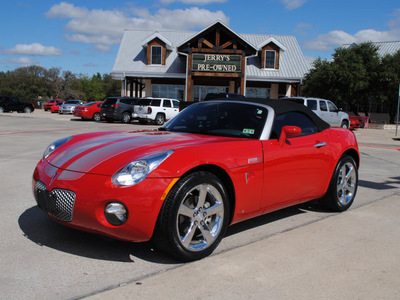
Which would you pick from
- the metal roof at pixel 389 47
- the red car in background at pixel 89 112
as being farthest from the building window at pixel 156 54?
the metal roof at pixel 389 47

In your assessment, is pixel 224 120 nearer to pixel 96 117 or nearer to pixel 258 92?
pixel 96 117

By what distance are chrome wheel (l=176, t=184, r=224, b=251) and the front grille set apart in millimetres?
882

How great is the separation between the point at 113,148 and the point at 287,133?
1.78m

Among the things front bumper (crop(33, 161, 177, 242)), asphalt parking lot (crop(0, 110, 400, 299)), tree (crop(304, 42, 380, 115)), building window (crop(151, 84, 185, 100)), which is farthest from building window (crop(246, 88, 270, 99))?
front bumper (crop(33, 161, 177, 242))

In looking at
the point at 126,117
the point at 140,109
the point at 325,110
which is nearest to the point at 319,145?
the point at 325,110

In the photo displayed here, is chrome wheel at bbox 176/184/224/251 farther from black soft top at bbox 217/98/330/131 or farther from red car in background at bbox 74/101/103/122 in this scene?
red car in background at bbox 74/101/103/122

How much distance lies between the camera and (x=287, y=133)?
4.09 meters

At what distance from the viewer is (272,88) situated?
34500 mm

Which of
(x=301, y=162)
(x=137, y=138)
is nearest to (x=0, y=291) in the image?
(x=137, y=138)

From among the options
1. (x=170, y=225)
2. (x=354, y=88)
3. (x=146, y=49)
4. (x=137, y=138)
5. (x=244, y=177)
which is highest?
(x=146, y=49)

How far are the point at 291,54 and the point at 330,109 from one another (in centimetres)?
1555

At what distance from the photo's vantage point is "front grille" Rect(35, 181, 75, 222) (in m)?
3.20

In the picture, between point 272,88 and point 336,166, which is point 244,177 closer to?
point 336,166

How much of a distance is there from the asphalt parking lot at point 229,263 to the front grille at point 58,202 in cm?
39
